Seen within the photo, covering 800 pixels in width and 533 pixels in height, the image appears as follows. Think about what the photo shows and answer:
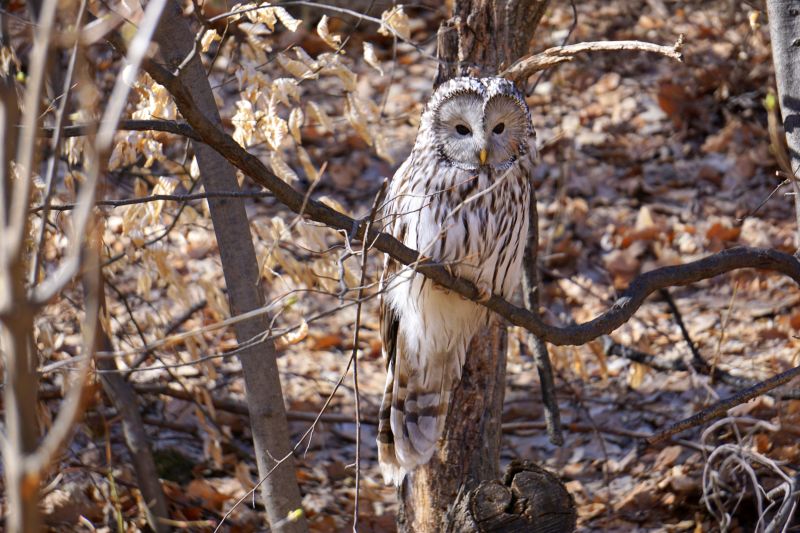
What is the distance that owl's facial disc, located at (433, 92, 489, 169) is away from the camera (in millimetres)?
3861

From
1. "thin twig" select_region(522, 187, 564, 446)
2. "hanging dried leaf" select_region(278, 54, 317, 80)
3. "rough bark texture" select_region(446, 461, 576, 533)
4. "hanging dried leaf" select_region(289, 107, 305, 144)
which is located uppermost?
"hanging dried leaf" select_region(278, 54, 317, 80)

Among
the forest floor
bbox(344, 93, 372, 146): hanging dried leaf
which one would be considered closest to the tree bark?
the forest floor

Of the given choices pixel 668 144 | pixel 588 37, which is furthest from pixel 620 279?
pixel 588 37

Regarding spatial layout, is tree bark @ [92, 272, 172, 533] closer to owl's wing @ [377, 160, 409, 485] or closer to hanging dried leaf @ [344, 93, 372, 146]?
owl's wing @ [377, 160, 409, 485]

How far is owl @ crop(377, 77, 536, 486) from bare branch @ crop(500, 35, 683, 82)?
9cm

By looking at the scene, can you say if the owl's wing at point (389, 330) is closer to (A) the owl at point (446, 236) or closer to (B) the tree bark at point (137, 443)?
(A) the owl at point (446, 236)

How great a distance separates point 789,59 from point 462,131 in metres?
1.28

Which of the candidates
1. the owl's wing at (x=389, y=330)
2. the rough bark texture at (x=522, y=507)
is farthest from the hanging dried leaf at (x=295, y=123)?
the rough bark texture at (x=522, y=507)

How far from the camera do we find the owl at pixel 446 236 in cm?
386

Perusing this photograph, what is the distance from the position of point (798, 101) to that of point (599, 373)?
9.09 ft

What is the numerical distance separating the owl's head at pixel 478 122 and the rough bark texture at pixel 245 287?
88 cm

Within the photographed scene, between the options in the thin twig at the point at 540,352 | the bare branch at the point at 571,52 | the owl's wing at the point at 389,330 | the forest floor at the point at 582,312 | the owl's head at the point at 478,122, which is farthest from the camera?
the forest floor at the point at 582,312

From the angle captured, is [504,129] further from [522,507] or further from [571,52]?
[522,507]

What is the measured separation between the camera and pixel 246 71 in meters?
3.74
